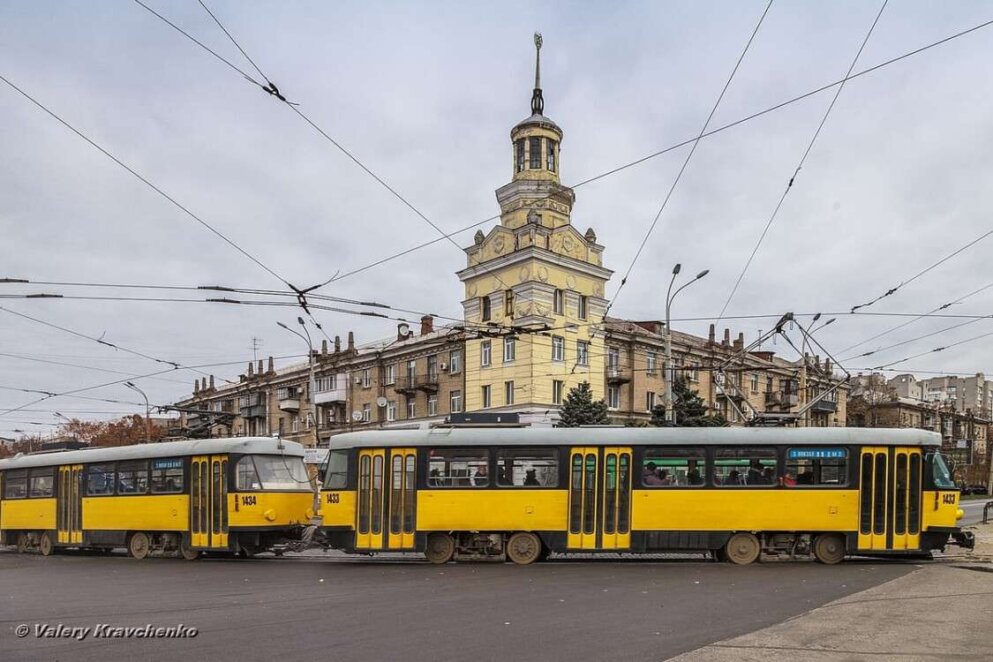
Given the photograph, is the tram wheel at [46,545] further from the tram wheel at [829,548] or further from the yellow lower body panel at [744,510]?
the tram wheel at [829,548]

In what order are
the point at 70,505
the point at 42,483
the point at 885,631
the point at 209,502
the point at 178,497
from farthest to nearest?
1. the point at 42,483
2. the point at 70,505
3. the point at 178,497
4. the point at 209,502
5. the point at 885,631

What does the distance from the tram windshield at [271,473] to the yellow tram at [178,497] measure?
0.08ft

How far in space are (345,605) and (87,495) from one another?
1406 cm

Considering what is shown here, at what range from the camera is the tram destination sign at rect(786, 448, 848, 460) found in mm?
16969

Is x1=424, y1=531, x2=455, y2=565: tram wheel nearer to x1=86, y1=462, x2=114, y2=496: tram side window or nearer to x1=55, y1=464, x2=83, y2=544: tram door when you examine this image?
x1=86, y1=462, x2=114, y2=496: tram side window

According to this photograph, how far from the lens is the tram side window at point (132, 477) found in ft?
69.6

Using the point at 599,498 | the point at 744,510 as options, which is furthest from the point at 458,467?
the point at 744,510

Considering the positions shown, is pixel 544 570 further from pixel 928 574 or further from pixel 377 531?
pixel 928 574

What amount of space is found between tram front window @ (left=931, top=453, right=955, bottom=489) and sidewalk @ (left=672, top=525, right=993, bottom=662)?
3.87 m

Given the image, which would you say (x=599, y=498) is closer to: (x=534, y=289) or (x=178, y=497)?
(x=178, y=497)

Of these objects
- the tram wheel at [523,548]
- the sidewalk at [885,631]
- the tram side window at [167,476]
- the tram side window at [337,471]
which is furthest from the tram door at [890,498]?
the tram side window at [167,476]

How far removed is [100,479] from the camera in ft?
73.3

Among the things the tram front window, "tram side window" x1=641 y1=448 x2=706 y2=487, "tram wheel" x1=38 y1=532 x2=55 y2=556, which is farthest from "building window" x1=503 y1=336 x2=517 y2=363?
the tram front window

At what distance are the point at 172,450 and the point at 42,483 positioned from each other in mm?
5986
